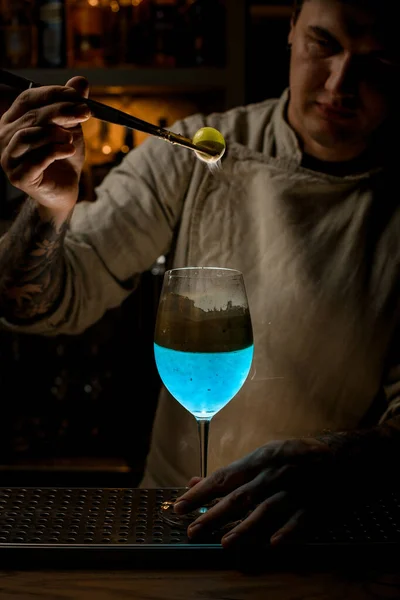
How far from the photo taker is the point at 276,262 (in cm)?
158

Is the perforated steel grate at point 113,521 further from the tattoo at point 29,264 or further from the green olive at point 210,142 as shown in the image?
the green olive at point 210,142

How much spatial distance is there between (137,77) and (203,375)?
5.17ft

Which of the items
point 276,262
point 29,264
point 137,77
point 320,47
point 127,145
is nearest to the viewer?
point 29,264

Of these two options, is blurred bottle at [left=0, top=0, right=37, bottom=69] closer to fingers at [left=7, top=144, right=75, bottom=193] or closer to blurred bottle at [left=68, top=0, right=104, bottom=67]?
blurred bottle at [left=68, top=0, right=104, bottom=67]

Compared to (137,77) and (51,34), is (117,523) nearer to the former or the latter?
(137,77)

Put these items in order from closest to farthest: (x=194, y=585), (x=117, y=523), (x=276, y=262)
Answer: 1. (x=194, y=585)
2. (x=117, y=523)
3. (x=276, y=262)

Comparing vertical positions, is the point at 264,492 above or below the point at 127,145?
below

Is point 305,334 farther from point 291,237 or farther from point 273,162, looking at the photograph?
point 273,162

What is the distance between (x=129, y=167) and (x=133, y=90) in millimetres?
984

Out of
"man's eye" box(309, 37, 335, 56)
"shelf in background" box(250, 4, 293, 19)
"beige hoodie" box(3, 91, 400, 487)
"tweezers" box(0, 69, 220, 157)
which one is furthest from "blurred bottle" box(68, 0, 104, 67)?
"tweezers" box(0, 69, 220, 157)

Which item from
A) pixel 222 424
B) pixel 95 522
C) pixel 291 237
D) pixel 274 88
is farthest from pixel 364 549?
pixel 274 88

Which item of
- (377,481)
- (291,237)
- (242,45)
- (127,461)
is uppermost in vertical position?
(242,45)

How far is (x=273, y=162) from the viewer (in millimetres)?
1614

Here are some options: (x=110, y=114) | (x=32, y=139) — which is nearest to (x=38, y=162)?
(x=32, y=139)
